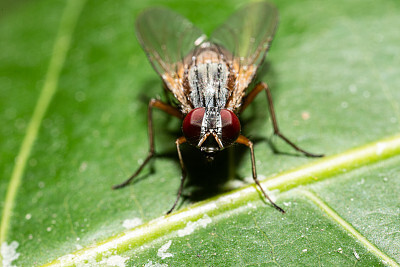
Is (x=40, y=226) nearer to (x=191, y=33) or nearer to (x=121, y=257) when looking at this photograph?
(x=121, y=257)

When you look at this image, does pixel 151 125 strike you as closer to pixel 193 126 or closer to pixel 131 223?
pixel 193 126

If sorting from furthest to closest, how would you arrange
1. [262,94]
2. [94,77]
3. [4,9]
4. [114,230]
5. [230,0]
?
[4,9]
[230,0]
[94,77]
[262,94]
[114,230]

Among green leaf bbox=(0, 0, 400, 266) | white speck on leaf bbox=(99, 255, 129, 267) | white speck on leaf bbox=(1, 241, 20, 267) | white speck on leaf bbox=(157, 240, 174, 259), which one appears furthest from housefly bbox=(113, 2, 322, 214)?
white speck on leaf bbox=(1, 241, 20, 267)

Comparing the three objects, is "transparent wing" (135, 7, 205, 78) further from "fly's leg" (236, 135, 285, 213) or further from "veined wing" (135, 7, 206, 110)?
"fly's leg" (236, 135, 285, 213)

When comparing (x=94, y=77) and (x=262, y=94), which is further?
(x=94, y=77)

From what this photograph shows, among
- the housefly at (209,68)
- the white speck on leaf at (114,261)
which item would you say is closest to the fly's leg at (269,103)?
the housefly at (209,68)

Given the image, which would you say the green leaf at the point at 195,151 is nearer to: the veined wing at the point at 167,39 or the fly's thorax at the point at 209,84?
the veined wing at the point at 167,39

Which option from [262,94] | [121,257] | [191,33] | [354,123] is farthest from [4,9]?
[354,123]
